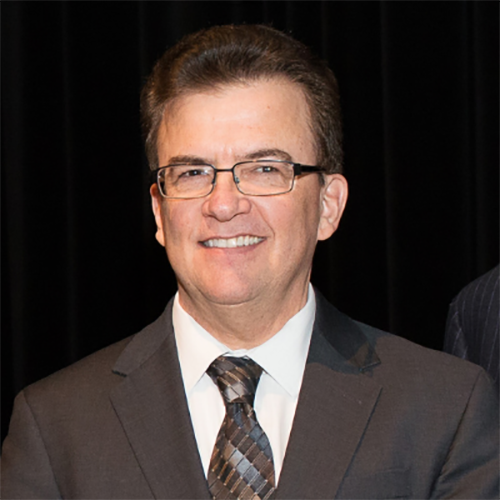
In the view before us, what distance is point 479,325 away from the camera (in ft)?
6.77

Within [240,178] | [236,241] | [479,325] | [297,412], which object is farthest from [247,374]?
[479,325]

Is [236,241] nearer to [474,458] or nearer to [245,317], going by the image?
[245,317]

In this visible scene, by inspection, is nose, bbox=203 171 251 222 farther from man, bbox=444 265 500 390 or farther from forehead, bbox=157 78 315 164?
man, bbox=444 265 500 390

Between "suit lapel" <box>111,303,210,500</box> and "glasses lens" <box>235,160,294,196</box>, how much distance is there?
1.27 feet

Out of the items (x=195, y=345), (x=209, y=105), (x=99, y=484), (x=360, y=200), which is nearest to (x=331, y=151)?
(x=209, y=105)

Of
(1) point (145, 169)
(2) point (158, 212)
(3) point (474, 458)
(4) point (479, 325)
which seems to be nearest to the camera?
(3) point (474, 458)

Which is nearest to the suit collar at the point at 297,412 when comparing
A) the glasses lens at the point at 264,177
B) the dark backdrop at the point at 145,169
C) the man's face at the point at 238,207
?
the man's face at the point at 238,207

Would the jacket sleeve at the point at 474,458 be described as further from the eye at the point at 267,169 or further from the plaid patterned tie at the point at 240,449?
the eye at the point at 267,169

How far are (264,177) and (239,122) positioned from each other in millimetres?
116

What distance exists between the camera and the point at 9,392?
11.4 feet

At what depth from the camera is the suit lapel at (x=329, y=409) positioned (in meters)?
1.62

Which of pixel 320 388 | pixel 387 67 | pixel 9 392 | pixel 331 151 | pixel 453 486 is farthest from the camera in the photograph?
pixel 9 392

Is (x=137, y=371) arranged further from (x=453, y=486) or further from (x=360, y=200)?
(x=360, y=200)

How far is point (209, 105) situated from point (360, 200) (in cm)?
169
